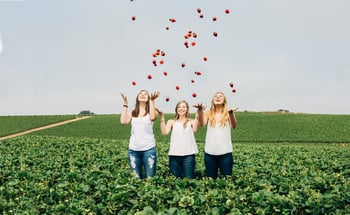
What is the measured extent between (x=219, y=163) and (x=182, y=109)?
1339 millimetres

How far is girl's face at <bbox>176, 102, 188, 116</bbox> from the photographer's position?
7918 millimetres

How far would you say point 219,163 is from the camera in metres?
8.00

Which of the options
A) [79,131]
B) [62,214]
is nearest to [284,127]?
[79,131]

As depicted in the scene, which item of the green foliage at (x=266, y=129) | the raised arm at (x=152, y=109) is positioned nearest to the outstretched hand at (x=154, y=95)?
the raised arm at (x=152, y=109)

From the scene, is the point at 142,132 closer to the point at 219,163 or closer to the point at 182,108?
the point at 182,108

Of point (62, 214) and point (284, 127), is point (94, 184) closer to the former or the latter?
point (62, 214)

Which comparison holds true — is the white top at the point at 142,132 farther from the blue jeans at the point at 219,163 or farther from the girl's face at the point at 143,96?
the blue jeans at the point at 219,163

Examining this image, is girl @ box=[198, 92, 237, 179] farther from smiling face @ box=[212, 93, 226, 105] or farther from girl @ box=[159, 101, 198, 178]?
girl @ box=[159, 101, 198, 178]

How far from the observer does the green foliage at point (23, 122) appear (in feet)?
163

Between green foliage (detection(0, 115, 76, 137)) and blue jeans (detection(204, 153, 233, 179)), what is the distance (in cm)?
4391

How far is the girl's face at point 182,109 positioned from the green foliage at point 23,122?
1721 inches

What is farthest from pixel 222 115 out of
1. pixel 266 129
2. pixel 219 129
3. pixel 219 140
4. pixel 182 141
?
pixel 266 129

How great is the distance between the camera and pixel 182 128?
26.0 feet

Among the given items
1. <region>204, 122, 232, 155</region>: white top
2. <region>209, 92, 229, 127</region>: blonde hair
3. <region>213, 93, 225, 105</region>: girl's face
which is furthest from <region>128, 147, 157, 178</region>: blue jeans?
<region>213, 93, 225, 105</region>: girl's face
